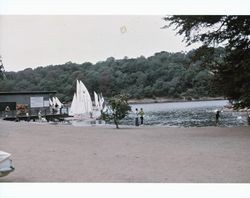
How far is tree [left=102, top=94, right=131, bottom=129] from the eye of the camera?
625 cm

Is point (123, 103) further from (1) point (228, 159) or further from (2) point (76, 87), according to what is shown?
(1) point (228, 159)

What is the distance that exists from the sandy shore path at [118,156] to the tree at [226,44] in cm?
103

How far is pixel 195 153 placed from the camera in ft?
18.0

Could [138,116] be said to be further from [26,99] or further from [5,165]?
[5,165]

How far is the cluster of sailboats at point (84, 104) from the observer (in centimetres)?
607

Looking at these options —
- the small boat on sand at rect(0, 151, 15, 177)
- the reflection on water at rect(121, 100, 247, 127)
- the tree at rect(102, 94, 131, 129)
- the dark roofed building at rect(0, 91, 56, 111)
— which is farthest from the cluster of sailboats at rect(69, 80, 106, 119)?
the small boat on sand at rect(0, 151, 15, 177)

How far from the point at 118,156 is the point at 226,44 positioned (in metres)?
2.51

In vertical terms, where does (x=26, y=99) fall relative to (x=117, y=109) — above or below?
above

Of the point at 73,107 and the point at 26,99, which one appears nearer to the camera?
the point at 26,99

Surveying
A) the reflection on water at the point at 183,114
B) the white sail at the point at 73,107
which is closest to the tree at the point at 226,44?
the reflection on water at the point at 183,114

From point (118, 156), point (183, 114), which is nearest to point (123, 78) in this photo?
point (183, 114)

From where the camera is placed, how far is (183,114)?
21.1ft

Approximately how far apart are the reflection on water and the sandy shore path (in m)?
0.33
